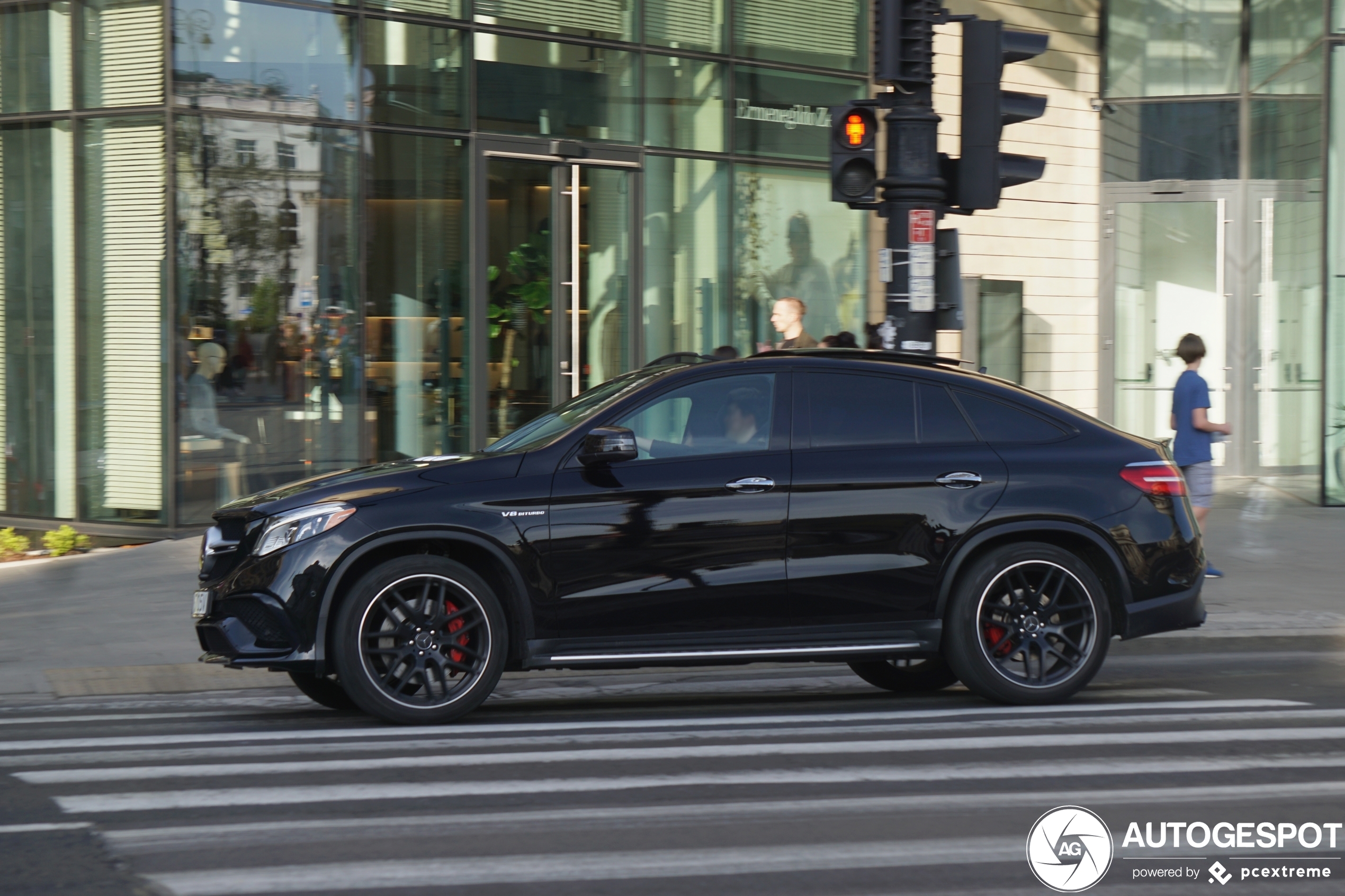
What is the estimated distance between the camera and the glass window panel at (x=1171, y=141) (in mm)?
20281

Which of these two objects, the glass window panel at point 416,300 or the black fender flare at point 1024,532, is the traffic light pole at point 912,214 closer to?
the black fender flare at point 1024,532

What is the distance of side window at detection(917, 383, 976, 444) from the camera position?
24.1ft

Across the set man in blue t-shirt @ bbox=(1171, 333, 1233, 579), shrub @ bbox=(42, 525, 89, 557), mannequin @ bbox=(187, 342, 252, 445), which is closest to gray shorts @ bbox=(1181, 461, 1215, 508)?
man in blue t-shirt @ bbox=(1171, 333, 1233, 579)

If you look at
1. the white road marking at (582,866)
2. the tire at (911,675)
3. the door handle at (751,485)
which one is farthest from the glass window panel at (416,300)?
the white road marking at (582,866)

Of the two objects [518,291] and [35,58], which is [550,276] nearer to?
[518,291]

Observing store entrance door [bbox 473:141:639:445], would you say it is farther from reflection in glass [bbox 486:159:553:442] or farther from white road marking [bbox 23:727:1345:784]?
white road marking [bbox 23:727:1345:784]

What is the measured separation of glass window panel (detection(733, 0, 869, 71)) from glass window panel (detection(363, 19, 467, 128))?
3.57 metres

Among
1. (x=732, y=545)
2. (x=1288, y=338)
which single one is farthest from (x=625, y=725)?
(x=1288, y=338)

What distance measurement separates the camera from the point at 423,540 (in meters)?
6.82

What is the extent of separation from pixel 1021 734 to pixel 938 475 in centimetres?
127

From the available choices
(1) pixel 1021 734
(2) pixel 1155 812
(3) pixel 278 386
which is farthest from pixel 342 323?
(2) pixel 1155 812

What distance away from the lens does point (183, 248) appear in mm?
13938

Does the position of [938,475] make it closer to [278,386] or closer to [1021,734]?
[1021,734]

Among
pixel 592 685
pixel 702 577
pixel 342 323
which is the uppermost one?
pixel 342 323
